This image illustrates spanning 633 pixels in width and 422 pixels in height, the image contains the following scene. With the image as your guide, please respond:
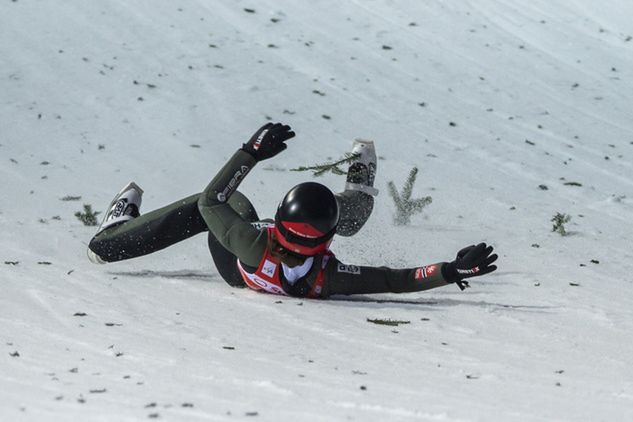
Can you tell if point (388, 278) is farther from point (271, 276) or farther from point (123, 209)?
point (123, 209)

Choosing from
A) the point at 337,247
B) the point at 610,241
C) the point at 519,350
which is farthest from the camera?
the point at 610,241

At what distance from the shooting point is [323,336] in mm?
4230

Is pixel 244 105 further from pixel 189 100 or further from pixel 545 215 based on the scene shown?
pixel 545 215

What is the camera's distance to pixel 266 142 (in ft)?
17.5

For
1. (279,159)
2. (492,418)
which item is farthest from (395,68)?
(492,418)

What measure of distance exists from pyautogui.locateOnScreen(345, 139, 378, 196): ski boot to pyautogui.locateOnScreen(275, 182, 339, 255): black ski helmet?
1.21 meters

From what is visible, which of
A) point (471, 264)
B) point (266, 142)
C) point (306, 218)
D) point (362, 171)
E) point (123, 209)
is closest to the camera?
point (306, 218)

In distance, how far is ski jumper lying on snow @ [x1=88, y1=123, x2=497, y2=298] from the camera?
15.8 feet

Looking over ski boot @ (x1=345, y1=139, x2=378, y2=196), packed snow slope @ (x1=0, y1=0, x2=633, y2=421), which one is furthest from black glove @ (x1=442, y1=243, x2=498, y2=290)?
ski boot @ (x1=345, y1=139, x2=378, y2=196)

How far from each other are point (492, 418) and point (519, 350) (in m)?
1.33

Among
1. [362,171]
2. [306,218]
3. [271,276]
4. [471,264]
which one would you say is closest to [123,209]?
[271,276]

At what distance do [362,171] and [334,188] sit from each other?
1.80 m

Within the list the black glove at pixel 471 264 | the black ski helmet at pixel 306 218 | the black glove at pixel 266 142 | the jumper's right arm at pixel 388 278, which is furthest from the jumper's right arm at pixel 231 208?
the black glove at pixel 471 264

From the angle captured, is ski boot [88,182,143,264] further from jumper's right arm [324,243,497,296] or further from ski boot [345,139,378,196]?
jumper's right arm [324,243,497,296]
